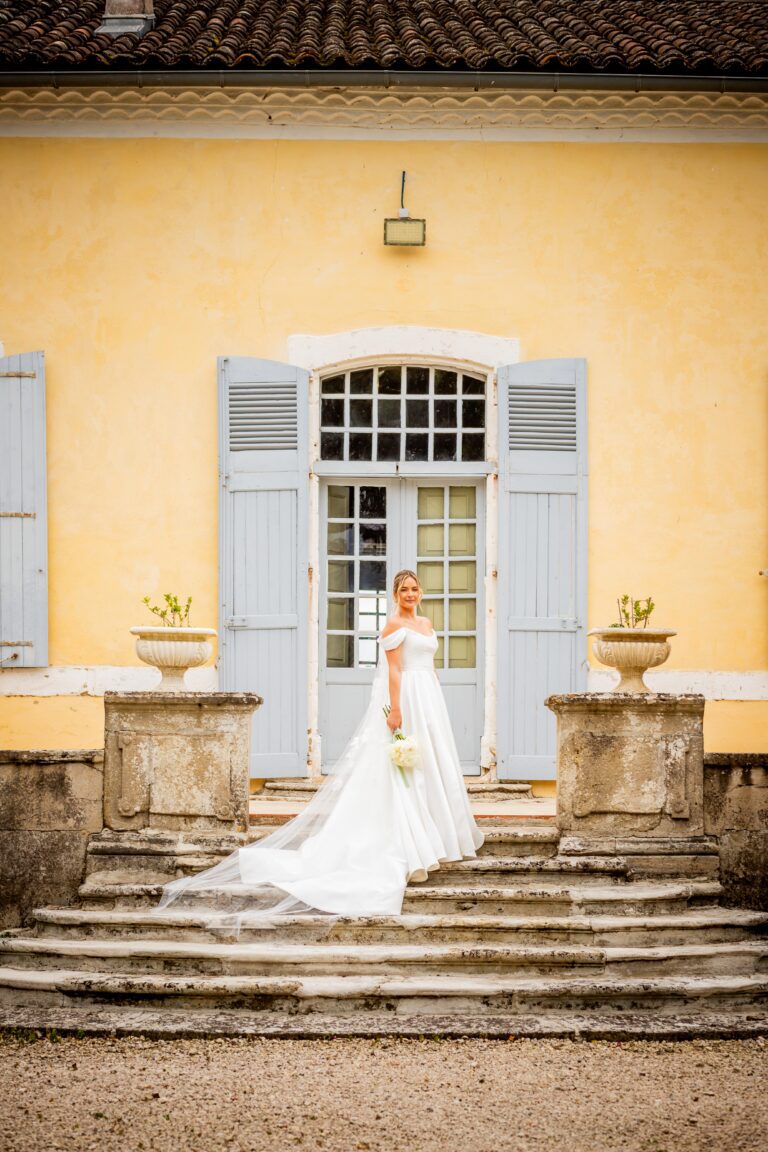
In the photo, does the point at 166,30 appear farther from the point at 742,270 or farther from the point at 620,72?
the point at 742,270

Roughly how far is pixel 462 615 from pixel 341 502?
43.7 inches

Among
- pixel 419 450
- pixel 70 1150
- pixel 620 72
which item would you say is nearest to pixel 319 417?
pixel 419 450

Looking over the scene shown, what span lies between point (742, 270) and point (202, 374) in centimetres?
363

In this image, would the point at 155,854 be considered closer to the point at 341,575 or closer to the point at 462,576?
the point at 341,575

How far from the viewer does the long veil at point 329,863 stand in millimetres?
6398

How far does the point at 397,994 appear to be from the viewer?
19.1 feet

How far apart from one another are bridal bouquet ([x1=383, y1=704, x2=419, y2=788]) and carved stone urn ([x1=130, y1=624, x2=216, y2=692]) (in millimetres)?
1110

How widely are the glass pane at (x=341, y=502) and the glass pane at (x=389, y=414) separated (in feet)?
1.60

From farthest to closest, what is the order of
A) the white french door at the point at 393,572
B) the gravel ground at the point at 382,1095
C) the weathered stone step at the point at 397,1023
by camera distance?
the white french door at the point at 393,572 < the weathered stone step at the point at 397,1023 < the gravel ground at the point at 382,1095

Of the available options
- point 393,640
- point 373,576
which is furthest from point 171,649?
point 373,576

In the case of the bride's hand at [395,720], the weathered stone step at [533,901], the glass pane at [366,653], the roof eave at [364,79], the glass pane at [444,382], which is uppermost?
the roof eave at [364,79]

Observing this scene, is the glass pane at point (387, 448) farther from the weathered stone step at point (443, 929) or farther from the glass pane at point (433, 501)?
the weathered stone step at point (443, 929)

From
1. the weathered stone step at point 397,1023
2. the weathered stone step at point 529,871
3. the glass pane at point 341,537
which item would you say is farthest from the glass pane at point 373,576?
the weathered stone step at point 397,1023

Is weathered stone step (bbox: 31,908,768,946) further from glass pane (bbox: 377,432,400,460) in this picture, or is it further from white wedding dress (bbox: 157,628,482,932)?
glass pane (bbox: 377,432,400,460)
